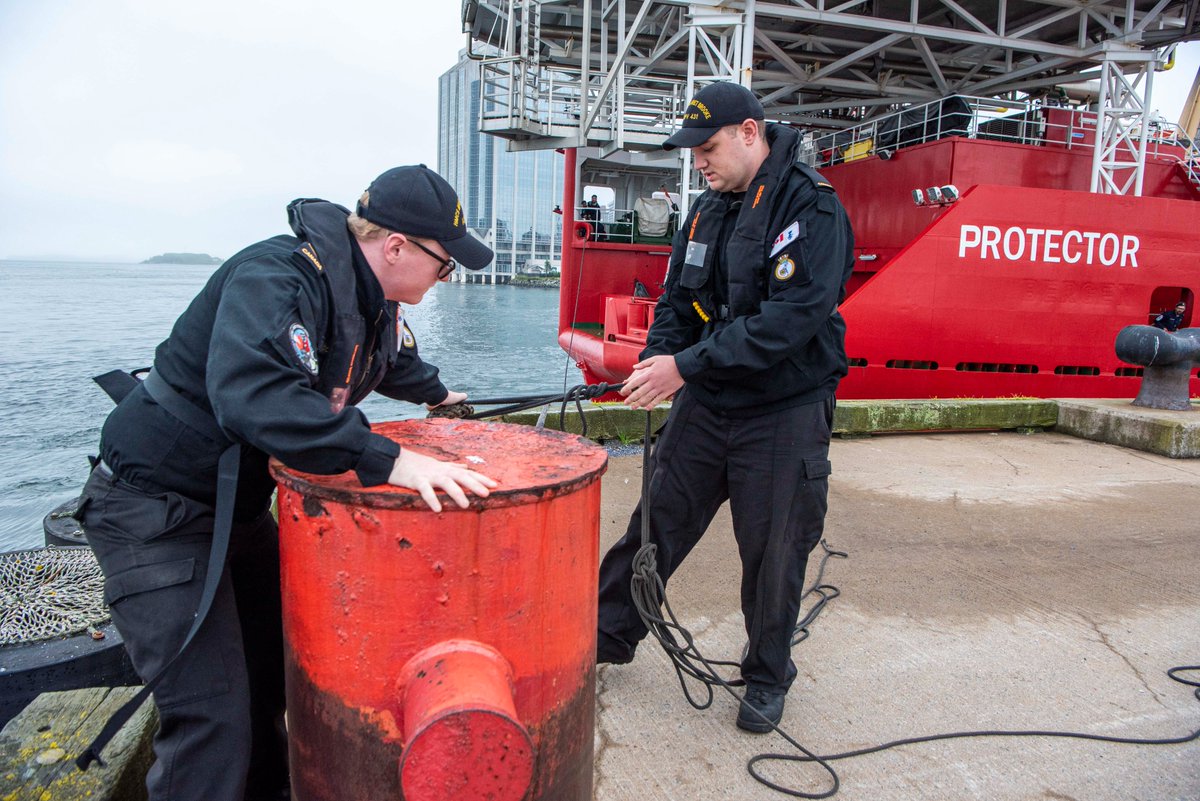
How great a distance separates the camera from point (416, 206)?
1859 millimetres

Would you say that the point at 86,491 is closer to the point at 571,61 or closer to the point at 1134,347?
the point at 1134,347

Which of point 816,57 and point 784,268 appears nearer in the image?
point 784,268

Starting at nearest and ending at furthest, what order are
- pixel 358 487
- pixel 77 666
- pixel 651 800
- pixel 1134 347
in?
pixel 358 487
pixel 651 800
pixel 77 666
pixel 1134 347

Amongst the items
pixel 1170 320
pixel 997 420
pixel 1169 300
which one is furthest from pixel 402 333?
pixel 1169 300

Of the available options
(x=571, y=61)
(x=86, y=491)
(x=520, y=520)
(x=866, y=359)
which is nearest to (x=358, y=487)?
(x=520, y=520)

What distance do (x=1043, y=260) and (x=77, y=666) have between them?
372 inches

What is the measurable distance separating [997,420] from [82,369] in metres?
19.5

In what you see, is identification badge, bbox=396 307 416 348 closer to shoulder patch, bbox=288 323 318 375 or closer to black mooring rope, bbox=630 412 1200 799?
shoulder patch, bbox=288 323 318 375

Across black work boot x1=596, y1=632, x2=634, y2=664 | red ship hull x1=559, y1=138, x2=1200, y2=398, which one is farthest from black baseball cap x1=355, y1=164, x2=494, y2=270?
red ship hull x1=559, y1=138, x2=1200, y2=398

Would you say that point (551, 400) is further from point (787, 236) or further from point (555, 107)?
point (555, 107)

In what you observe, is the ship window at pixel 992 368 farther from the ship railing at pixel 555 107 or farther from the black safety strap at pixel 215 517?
the black safety strap at pixel 215 517

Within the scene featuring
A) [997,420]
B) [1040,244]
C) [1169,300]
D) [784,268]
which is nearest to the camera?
[784,268]

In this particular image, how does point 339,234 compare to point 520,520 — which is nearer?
point 520,520

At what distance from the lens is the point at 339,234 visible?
185cm
